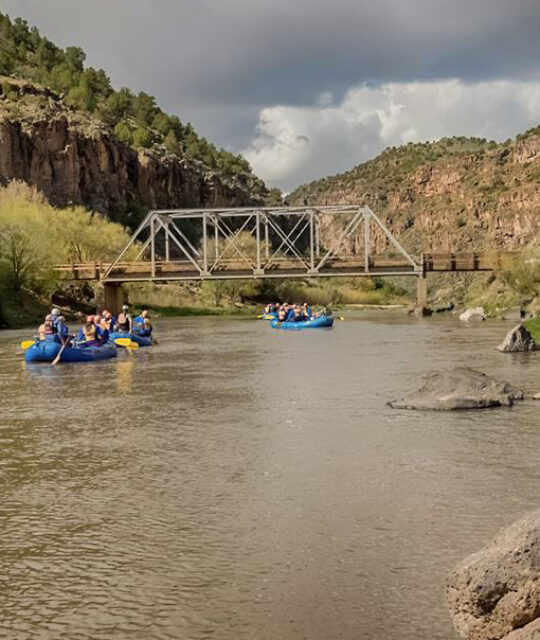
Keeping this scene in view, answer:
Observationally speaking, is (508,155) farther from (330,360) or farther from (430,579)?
(430,579)

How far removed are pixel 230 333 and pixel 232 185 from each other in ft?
417

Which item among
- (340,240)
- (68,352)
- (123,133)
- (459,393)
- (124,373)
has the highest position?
(123,133)

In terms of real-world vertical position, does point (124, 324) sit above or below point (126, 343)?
above

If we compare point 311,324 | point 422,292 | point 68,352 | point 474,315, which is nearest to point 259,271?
point 422,292

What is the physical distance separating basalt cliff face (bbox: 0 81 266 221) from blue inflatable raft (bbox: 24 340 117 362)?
78.3 meters

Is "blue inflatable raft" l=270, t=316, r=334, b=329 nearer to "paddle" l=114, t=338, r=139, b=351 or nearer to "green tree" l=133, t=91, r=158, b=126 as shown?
"paddle" l=114, t=338, r=139, b=351

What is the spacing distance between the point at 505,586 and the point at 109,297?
6947 cm

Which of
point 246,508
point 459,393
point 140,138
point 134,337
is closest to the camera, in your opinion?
point 246,508

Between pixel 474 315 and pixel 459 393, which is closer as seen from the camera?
pixel 459 393

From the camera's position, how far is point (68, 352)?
100 ft

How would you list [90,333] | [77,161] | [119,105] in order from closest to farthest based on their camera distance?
[90,333]
[77,161]
[119,105]

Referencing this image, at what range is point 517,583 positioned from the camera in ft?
17.7

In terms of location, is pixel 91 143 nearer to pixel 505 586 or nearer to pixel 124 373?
pixel 124 373

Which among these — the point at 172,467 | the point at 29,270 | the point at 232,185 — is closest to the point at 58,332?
the point at 172,467
